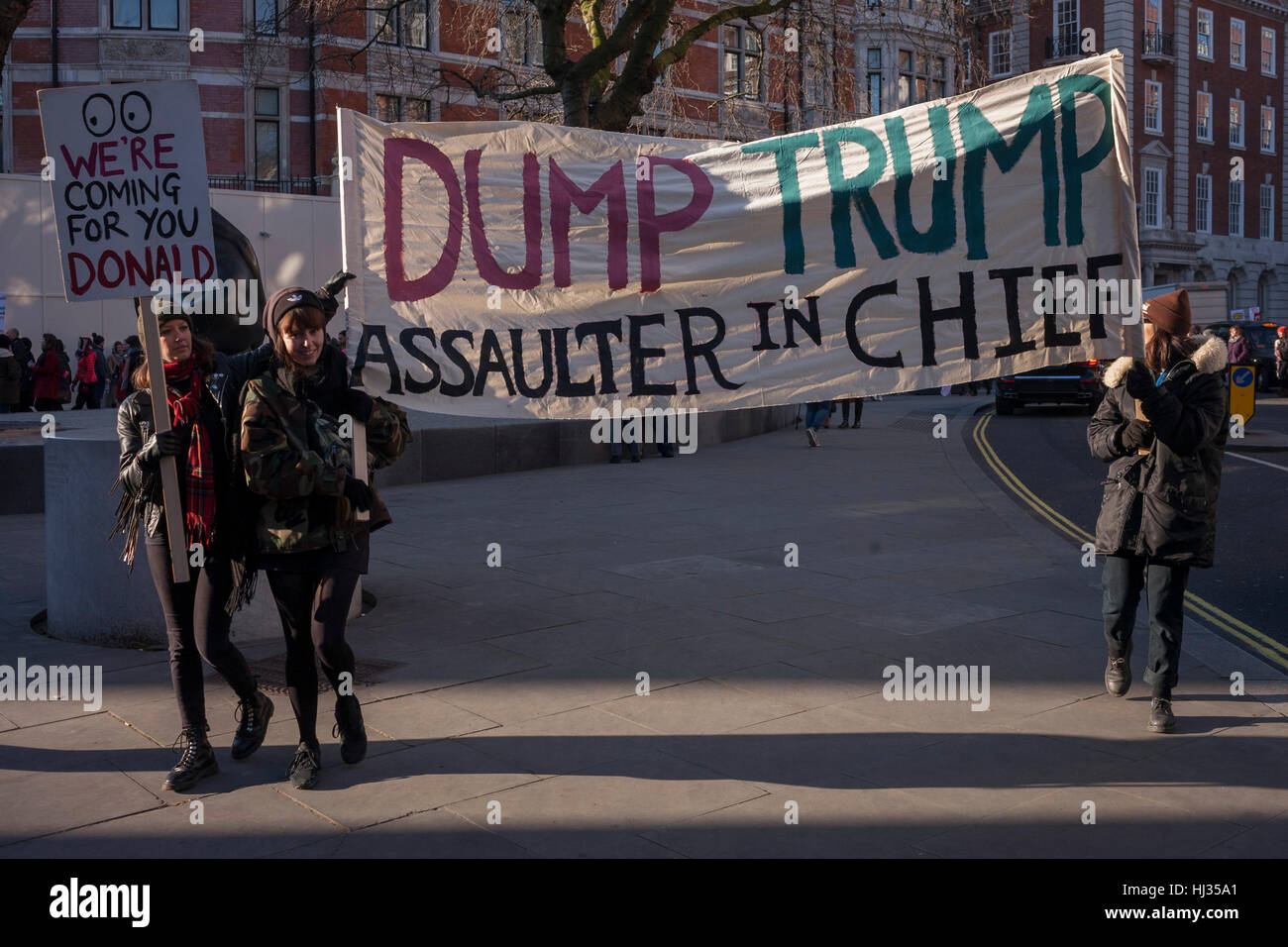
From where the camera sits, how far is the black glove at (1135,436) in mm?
5465

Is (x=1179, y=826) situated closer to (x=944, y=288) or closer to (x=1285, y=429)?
(x=944, y=288)

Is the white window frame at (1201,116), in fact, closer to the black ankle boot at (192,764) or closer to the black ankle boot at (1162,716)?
the black ankle boot at (1162,716)

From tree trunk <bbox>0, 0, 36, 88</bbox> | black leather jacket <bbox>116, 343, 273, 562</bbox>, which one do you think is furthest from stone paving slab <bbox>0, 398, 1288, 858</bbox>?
tree trunk <bbox>0, 0, 36, 88</bbox>

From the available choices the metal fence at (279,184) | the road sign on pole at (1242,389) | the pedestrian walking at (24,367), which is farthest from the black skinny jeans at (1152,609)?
the metal fence at (279,184)

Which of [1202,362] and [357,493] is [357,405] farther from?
[1202,362]

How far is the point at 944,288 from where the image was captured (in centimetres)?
497

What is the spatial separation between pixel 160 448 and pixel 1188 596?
257 inches

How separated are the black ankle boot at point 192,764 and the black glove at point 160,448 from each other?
40.5 inches

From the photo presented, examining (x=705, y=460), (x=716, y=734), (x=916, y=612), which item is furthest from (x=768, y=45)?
(x=716, y=734)

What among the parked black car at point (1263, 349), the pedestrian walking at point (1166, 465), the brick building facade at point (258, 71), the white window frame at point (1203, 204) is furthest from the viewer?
the white window frame at point (1203, 204)

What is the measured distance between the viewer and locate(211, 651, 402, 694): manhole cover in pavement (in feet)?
20.4

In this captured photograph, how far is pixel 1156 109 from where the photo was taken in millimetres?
51531

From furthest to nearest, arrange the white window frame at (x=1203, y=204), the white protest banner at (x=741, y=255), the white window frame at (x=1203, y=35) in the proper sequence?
the white window frame at (x=1203, y=204) → the white window frame at (x=1203, y=35) → the white protest banner at (x=741, y=255)

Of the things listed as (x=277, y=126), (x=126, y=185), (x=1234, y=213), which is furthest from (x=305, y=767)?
(x=1234, y=213)
